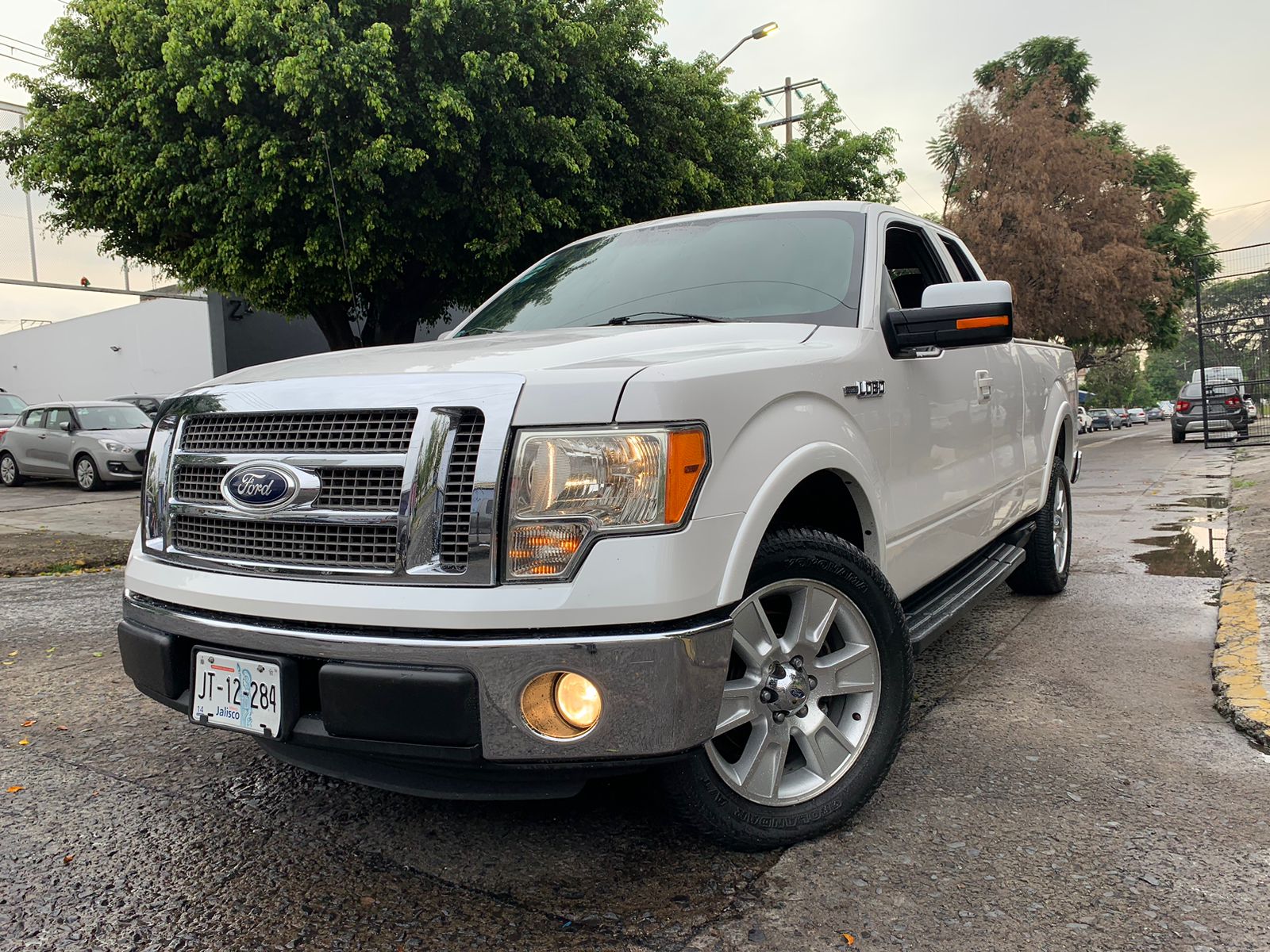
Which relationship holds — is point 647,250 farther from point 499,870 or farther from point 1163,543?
point 1163,543

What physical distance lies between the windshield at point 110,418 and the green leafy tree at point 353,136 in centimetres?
318

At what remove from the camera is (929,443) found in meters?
3.39

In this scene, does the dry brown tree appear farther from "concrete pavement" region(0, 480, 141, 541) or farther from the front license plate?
the front license plate

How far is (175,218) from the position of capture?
11.3 m

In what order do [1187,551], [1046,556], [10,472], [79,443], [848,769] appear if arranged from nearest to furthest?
1. [848,769]
2. [1046,556]
3. [1187,551]
4. [79,443]
5. [10,472]

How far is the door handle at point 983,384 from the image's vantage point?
3.95 metres

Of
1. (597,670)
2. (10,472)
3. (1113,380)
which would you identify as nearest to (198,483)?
(597,670)

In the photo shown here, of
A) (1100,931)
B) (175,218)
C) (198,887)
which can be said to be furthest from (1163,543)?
(175,218)

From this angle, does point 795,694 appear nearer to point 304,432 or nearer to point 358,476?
point 358,476

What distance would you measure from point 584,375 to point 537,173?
33.5ft

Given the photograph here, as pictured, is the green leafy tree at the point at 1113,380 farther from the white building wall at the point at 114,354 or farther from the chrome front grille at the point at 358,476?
the chrome front grille at the point at 358,476

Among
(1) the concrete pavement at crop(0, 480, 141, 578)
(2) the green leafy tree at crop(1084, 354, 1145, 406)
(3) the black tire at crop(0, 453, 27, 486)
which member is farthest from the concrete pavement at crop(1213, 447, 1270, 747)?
(2) the green leafy tree at crop(1084, 354, 1145, 406)

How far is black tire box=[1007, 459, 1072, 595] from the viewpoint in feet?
17.6

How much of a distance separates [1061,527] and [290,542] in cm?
479
